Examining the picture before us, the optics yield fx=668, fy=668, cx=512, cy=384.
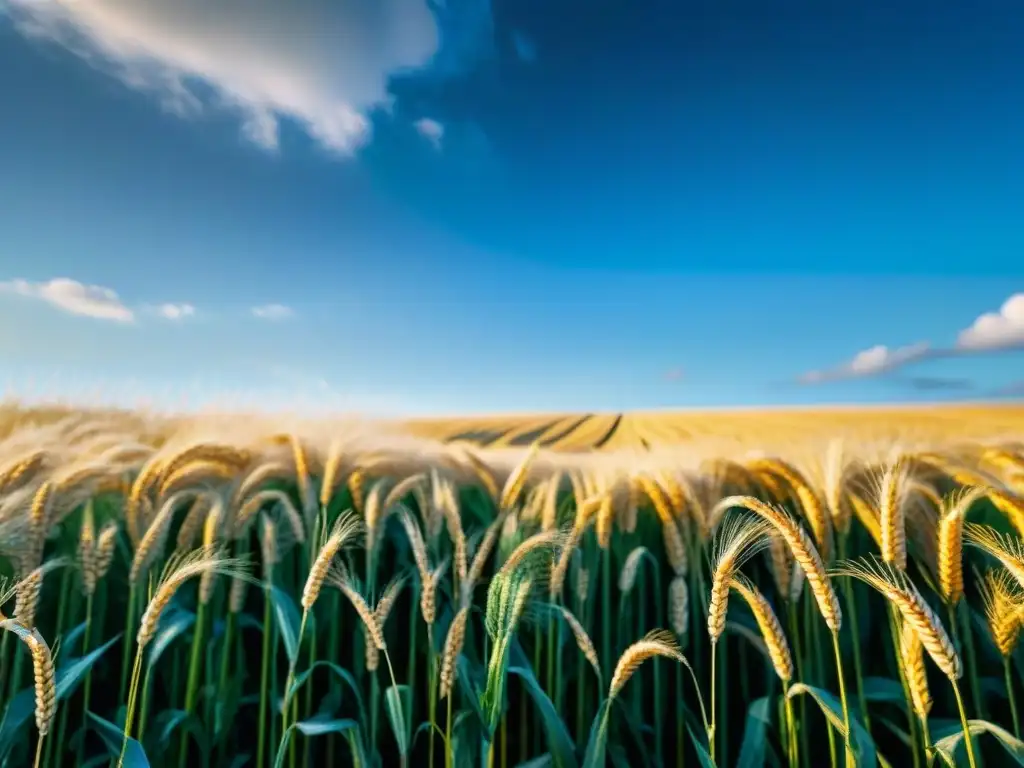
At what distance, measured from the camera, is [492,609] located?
157 centimetres

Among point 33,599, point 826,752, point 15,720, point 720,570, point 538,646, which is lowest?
point 826,752

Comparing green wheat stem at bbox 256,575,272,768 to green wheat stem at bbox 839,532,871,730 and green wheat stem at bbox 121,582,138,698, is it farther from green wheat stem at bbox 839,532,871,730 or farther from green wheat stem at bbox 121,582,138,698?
green wheat stem at bbox 839,532,871,730

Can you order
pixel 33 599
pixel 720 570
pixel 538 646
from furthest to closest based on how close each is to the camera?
pixel 538 646, pixel 33 599, pixel 720 570

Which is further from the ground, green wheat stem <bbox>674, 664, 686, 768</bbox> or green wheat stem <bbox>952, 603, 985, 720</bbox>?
green wheat stem <bbox>952, 603, 985, 720</bbox>

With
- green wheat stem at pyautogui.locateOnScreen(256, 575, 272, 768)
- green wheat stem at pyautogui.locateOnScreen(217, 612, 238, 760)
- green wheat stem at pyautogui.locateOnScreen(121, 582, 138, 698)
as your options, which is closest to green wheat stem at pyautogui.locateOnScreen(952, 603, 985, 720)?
green wheat stem at pyautogui.locateOnScreen(256, 575, 272, 768)

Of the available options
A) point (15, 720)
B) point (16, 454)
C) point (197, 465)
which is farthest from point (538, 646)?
point (16, 454)

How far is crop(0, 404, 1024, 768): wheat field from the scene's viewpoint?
1666mm

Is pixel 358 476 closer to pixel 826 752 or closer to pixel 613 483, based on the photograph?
pixel 613 483

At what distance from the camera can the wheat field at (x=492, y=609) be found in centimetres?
167

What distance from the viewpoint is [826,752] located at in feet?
6.70

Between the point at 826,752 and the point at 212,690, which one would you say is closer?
the point at 212,690

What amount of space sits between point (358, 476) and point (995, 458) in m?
1.99

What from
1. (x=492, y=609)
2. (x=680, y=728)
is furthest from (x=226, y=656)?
(x=680, y=728)

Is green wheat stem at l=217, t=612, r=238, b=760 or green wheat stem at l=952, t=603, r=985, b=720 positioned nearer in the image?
green wheat stem at l=952, t=603, r=985, b=720
